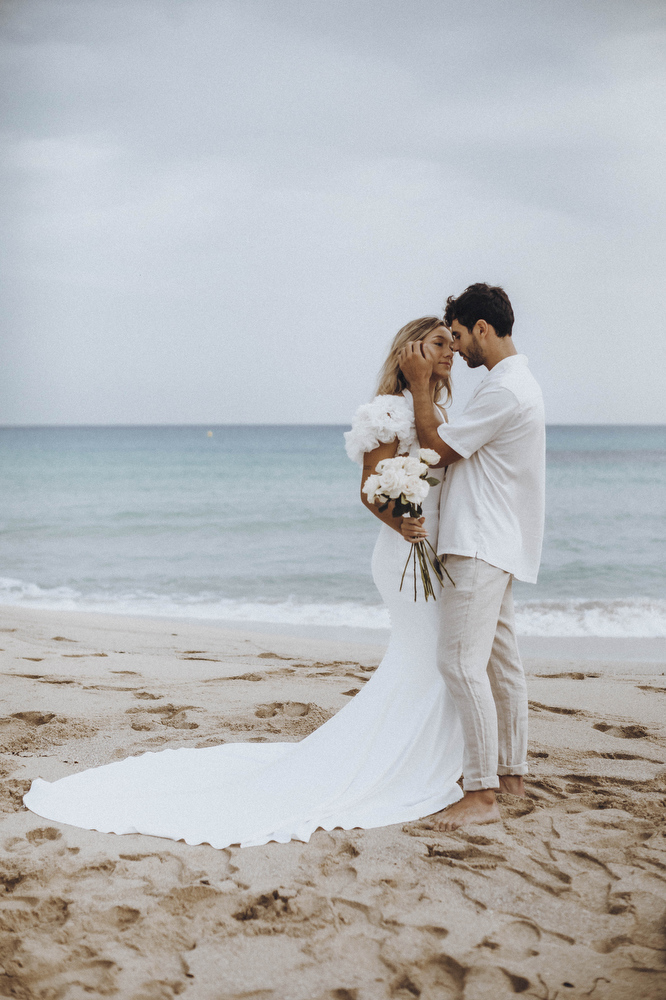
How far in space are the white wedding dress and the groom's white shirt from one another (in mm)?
197

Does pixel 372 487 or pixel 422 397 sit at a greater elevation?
pixel 422 397

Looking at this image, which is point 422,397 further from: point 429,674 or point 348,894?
point 348,894

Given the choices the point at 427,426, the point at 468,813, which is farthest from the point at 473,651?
the point at 427,426

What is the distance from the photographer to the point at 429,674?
320cm

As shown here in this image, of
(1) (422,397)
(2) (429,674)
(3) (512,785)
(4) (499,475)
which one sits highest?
(1) (422,397)

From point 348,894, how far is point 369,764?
2.55 ft

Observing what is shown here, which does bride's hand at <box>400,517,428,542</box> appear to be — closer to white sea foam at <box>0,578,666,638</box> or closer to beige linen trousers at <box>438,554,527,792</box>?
beige linen trousers at <box>438,554,527,792</box>

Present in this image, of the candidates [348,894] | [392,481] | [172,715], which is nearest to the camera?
[348,894]

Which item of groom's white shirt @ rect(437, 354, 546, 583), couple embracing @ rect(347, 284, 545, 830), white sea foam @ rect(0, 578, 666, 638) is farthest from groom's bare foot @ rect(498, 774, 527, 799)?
white sea foam @ rect(0, 578, 666, 638)

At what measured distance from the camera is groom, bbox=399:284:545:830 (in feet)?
9.55

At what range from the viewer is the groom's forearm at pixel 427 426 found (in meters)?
2.92

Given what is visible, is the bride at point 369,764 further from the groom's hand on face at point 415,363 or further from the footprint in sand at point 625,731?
the footprint in sand at point 625,731

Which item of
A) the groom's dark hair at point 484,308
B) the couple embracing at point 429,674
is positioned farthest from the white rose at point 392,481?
the groom's dark hair at point 484,308

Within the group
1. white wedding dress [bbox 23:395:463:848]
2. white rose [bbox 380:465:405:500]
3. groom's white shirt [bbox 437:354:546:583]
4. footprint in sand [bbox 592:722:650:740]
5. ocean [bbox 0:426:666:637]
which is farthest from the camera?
ocean [bbox 0:426:666:637]
